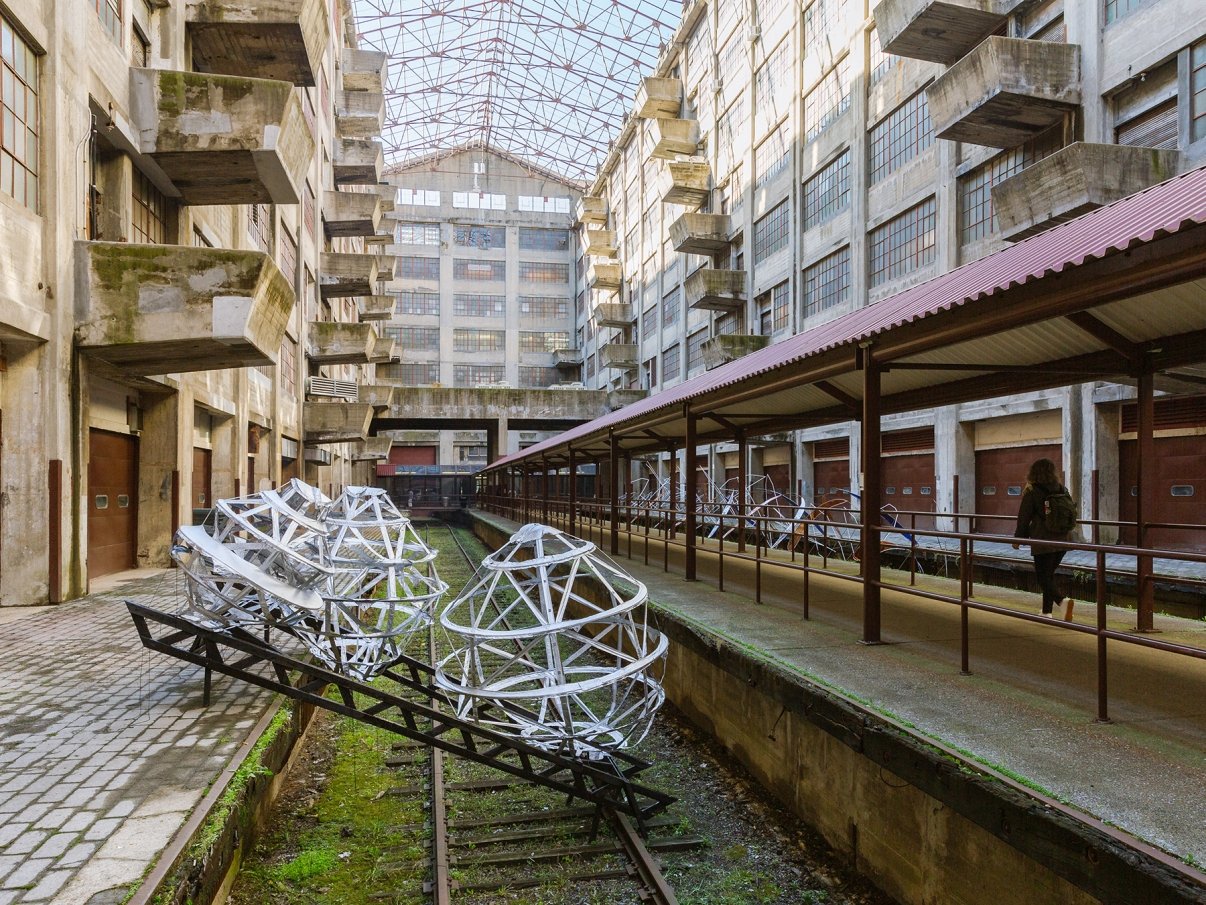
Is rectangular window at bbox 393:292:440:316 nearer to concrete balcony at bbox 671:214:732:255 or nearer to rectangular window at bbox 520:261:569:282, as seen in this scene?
rectangular window at bbox 520:261:569:282

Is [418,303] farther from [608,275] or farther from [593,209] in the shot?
[608,275]

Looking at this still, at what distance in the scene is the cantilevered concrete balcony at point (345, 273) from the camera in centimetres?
3481

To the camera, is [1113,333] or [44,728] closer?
[44,728]

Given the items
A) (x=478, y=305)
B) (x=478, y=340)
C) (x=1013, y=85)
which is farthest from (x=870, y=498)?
(x=478, y=305)

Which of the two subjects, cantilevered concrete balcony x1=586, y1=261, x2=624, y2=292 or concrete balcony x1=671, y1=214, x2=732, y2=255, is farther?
cantilevered concrete balcony x1=586, y1=261, x2=624, y2=292

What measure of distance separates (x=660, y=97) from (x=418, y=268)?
102 feet

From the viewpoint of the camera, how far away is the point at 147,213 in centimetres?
1434

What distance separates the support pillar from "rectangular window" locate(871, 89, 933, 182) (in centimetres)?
1708

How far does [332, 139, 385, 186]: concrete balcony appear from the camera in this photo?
38844 mm

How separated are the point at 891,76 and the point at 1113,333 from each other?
1923cm

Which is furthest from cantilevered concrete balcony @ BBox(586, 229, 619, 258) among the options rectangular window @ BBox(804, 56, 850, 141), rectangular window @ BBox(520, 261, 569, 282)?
rectangular window @ BBox(804, 56, 850, 141)

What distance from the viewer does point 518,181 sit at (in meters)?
70.8

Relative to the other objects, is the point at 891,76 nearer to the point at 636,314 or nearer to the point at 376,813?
the point at 376,813

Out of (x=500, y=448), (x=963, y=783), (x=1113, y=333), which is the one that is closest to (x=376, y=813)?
(x=963, y=783)
